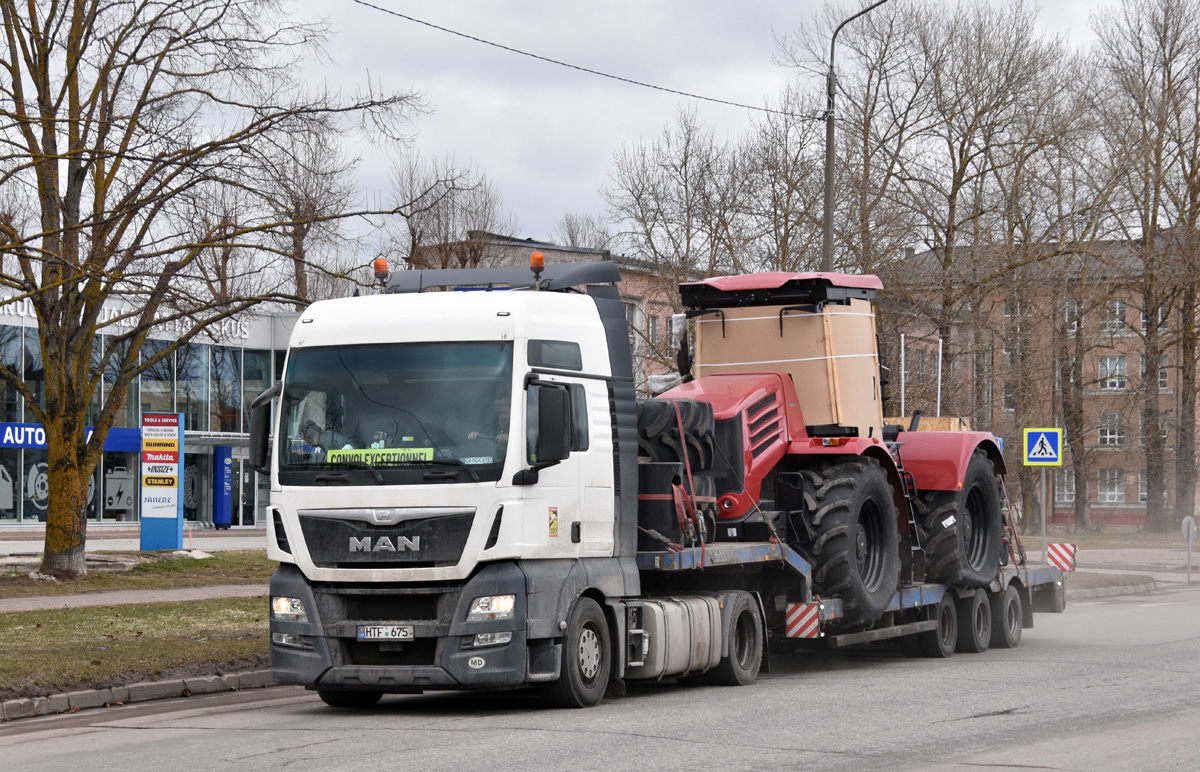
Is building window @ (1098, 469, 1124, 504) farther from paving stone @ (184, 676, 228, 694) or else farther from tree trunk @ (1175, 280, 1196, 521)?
paving stone @ (184, 676, 228, 694)

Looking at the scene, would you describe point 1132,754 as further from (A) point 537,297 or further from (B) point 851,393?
(B) point 851,393

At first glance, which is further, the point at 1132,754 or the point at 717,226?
the point at 717,226

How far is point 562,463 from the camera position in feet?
34.9

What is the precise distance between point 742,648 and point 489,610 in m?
3.44

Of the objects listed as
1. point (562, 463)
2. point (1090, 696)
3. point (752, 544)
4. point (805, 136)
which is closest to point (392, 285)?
point (562, 463)

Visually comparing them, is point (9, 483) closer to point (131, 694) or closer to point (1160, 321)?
point (131, 694)

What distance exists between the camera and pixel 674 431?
1265 cm

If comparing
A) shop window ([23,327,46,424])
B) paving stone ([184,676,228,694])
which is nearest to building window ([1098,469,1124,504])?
shop window ([23,327,46,424])

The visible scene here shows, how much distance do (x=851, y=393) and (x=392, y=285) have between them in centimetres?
503

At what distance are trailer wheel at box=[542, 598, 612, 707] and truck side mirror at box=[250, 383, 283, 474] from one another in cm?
259

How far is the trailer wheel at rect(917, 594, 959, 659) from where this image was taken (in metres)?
15.6

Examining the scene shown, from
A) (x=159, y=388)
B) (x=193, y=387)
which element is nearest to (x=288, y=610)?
(x=159, y=388)

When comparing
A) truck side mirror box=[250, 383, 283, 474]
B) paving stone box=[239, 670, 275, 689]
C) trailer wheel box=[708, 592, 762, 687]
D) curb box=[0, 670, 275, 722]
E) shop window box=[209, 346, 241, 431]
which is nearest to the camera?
truck side mirror box=[250, 383, 283, 474]

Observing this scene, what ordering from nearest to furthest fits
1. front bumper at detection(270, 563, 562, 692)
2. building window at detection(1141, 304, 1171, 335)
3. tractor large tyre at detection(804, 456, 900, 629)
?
front bumper at detection(270, 563, 562, 692)
tractor large tyre at detection(804, 456, 900, 629)
building window at detection(1141, 304, 1171, 335)
